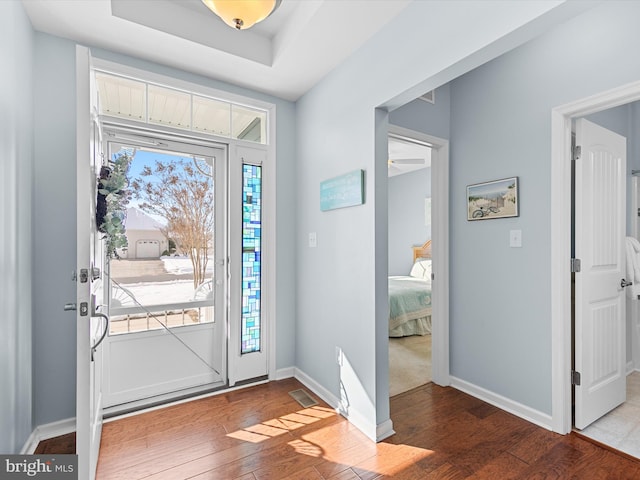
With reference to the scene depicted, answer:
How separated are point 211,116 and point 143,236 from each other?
3.78 ft

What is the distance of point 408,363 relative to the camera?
11.4 feet

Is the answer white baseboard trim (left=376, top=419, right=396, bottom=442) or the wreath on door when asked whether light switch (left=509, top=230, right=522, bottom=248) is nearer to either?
white baseboard trim (left=376, top=419, right=396, bottom=442)

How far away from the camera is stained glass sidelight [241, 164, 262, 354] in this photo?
296 centimetres

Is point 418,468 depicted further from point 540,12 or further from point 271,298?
point 540,12

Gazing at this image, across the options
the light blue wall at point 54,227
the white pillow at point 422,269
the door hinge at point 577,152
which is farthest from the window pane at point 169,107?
the white pillow at point 422,269

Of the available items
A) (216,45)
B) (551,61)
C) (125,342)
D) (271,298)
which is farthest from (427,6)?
(125,342)

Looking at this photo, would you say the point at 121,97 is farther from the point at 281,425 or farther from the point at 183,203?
the point at 281,425

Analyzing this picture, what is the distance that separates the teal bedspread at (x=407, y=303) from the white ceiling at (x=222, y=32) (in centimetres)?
287

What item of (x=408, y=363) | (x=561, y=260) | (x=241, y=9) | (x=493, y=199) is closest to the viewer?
(x=241, y=9)

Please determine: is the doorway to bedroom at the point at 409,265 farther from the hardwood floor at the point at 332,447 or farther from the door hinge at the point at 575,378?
the door hinge at the point at 575,378

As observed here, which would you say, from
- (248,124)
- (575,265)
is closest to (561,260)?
(575,265)

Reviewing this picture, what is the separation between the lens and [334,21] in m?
2.06

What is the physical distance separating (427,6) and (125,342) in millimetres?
3040

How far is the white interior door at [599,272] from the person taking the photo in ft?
7.26
